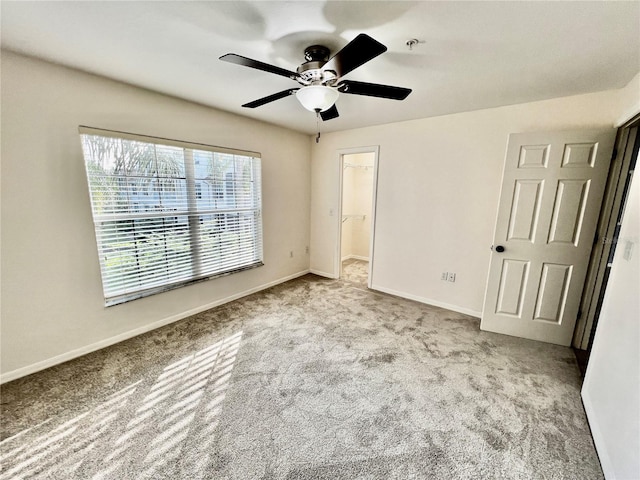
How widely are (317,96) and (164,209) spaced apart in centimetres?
197

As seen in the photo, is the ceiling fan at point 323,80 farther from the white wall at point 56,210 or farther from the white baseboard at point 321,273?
the white baseboard at point 321,273

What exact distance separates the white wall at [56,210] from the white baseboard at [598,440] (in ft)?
11.4

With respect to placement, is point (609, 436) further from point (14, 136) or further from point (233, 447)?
point (14, 136)

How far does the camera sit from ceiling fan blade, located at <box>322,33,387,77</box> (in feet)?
3.69

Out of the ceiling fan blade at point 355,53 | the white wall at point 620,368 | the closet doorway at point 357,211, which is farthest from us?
the closet doorway at point 357,211

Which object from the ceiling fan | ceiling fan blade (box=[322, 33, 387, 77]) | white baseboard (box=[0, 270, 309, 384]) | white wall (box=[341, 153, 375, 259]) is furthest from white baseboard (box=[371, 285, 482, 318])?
ceiling fan blade (box=[322, 33, 387, 77])

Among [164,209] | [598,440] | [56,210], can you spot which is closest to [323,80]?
[164,209]

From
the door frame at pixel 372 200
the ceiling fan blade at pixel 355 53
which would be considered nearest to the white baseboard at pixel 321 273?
the door frame at pixel 372 200

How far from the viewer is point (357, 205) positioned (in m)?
5.54

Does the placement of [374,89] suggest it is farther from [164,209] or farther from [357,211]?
[357,211]

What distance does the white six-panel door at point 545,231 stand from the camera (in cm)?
227


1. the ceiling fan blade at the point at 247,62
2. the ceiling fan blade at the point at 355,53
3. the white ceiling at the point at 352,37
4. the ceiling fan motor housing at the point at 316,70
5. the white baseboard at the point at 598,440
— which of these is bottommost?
the white baseboard at the point at 598,440

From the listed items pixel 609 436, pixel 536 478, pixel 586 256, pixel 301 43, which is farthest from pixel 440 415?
pixel 301 43

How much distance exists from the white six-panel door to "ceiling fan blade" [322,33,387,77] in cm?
201
